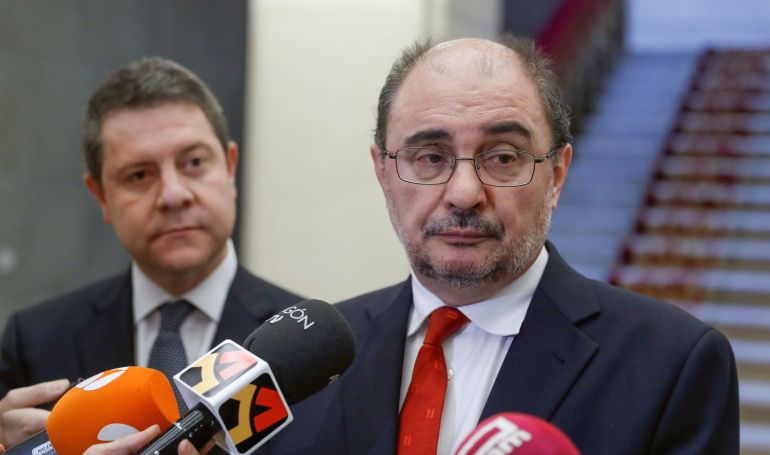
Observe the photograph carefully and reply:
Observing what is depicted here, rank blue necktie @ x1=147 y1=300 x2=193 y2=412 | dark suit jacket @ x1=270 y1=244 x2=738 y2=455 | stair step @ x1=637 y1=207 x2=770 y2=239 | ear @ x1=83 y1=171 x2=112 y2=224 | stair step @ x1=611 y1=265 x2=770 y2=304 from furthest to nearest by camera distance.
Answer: stair step @ x1=637 y1=207 x2=770 y2=239
stair step @ x1=611 y1=265 x2=770 y2=304
ear @ x1=83 y1=171 x2=112 y2=224
blue necktie @ x1=147 y1=300 x2=193 y2=412
dark suit jacket @ x1=270 y1=244 x2=738 y2=455

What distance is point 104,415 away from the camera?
1.33 metres

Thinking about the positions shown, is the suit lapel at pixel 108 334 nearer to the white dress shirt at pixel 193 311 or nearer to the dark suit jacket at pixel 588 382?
the white dress shirt at pixel 193 311

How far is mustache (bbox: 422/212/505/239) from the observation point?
1.59 m

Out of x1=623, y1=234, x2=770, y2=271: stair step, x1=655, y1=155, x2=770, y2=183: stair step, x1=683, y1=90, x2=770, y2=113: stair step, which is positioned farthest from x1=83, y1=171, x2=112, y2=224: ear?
x1=683, y1=90, x2=770, y2=113: stair step

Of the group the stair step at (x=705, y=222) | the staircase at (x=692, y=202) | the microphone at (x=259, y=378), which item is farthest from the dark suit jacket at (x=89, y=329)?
the stair step at (x=705, y=222)

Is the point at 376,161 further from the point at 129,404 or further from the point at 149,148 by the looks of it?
the point at 129,404

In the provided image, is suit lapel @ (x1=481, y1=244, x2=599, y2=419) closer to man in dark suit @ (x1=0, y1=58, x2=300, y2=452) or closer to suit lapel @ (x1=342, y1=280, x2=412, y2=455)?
suit lapel @ (x1=342, y1=280, x2=412, y2=455)

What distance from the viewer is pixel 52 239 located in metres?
3.44

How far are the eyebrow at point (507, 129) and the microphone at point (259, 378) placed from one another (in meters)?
0.38

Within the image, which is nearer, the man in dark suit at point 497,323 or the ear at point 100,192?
the man in dark suit at point 497,323

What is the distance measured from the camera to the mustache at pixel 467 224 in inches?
62.6

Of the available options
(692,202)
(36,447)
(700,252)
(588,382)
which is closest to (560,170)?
(588,382)

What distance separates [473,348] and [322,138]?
204 cm

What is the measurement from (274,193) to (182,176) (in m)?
1.64
